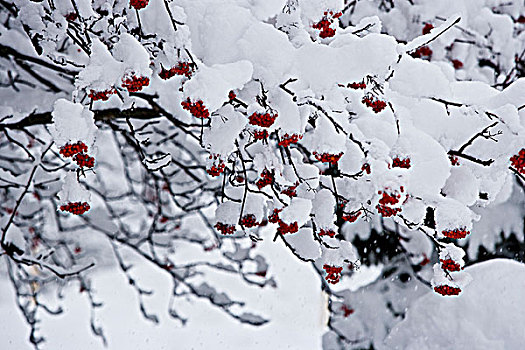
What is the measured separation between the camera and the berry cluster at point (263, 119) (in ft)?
5.21

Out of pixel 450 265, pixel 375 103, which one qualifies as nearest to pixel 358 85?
pixel 375 103

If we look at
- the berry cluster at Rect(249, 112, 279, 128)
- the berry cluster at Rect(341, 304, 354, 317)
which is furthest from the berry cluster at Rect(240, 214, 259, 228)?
the berry cluster at Rect(341, 304, 354, 317)

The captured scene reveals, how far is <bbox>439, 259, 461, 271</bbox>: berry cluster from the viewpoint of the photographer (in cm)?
196

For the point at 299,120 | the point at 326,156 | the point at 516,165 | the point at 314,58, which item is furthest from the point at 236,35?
the point at 516,165

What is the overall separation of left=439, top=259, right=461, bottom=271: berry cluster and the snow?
218 centimetres

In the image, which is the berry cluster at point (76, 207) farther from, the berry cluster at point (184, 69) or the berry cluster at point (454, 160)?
the berry cluster at point (454, 160)

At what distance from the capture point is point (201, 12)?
72.5 inches

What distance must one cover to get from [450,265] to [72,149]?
4.86ft

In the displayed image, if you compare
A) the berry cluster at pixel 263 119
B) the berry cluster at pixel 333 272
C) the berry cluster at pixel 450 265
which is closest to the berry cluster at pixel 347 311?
the berry cluster at pixel 333 272

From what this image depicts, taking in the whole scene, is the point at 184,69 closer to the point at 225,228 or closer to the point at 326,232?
the point at 225,228

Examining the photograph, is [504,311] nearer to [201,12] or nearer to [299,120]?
[299,120]

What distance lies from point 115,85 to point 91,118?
0.16 m

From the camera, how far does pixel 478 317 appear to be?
402cm

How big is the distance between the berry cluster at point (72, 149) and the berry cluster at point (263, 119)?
0.54 m
